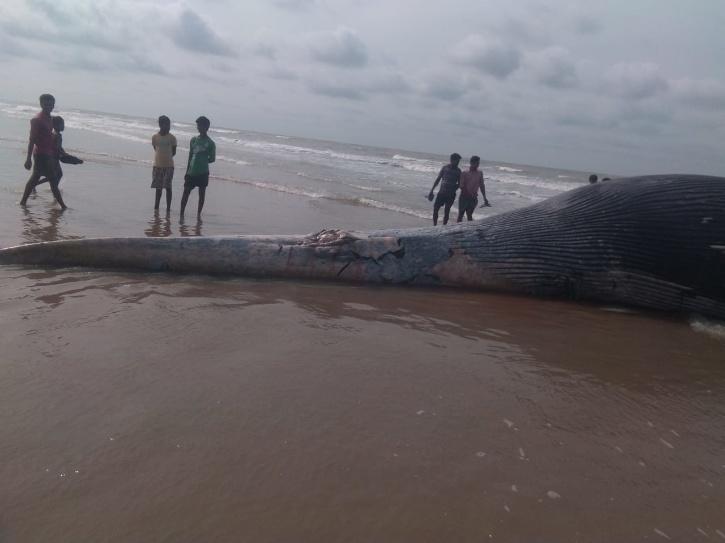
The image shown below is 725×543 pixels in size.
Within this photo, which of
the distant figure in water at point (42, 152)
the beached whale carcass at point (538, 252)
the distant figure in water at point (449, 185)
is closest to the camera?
the beached whale carcass at point (538, 252)

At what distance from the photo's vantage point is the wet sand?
6.11 ft

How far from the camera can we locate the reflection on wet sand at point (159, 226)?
7.05m

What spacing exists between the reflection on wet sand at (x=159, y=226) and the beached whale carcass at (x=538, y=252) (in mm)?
1916

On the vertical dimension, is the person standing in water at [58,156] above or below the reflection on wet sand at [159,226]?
above

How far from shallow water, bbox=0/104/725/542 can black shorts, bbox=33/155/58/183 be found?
4.13 m

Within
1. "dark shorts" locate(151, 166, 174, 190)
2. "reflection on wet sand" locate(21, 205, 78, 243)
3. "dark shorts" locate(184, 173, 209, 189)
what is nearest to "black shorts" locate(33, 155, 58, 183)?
"reflection on wet sand" locate(21, 205, 78, 243)

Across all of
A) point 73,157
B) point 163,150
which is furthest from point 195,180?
point 73,157

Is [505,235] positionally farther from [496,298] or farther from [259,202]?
[259,202]

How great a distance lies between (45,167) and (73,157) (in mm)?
717

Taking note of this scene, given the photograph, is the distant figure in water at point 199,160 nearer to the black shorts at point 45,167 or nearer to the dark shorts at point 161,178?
the dark shorts at point 161,178

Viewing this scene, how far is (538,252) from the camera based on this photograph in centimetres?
484

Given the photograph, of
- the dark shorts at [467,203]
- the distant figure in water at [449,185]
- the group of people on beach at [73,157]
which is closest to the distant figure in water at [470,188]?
the dark shorts at [467,203]

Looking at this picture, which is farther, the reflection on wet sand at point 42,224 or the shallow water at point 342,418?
the reflection on wet sand at point 42,224

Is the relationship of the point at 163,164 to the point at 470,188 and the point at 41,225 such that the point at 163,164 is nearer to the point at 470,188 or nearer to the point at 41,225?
the point at 41,225
